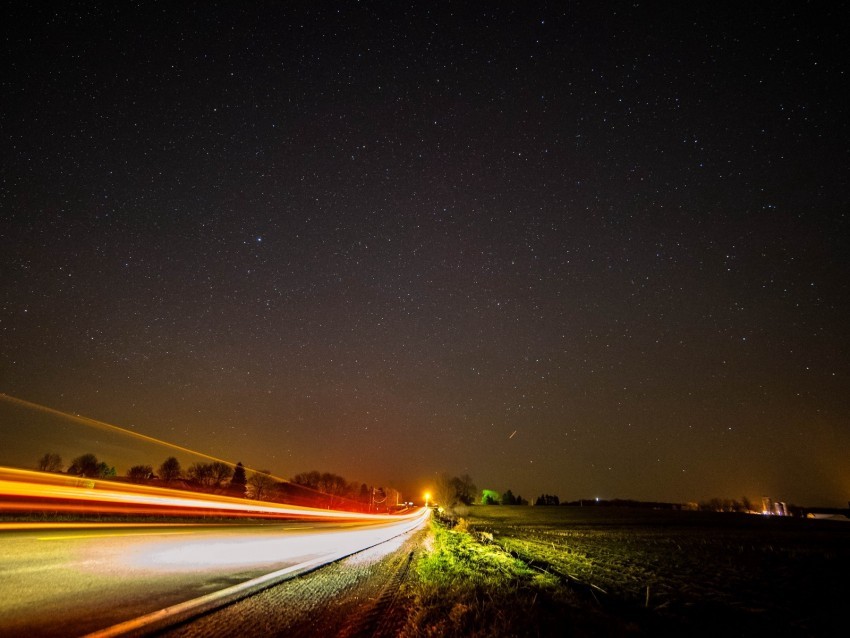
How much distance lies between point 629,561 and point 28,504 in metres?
17.7

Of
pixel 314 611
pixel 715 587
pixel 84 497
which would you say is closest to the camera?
pixel 314 611

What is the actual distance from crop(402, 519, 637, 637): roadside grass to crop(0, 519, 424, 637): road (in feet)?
10.0

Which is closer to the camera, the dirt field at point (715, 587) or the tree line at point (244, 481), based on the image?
the dirt field at point (715, 587)

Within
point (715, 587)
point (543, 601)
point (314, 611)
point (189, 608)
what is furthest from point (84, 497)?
point (715, 587)

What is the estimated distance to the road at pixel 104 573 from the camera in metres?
4.68

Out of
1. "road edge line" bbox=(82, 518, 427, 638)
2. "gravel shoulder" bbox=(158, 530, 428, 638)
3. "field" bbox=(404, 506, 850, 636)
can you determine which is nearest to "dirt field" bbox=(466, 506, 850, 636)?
"field" bbox=(404, 506, 850, 636)

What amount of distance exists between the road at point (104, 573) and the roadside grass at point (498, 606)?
306 centimetres

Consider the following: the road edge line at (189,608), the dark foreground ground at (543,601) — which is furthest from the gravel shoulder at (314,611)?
the road edge line at (189,608)

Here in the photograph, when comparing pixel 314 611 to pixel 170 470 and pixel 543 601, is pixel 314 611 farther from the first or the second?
pixel 170 470

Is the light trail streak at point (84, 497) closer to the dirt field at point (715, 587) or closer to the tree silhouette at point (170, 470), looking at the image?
the dirt field at point (715, 587)

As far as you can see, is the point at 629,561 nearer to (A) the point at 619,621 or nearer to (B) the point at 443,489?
→ (A) the point at 619,621

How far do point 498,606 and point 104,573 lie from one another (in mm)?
6407

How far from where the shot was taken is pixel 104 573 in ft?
22.6

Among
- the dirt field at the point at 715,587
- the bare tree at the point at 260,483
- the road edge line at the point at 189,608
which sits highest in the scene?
the road edge line at the point at 189,608
